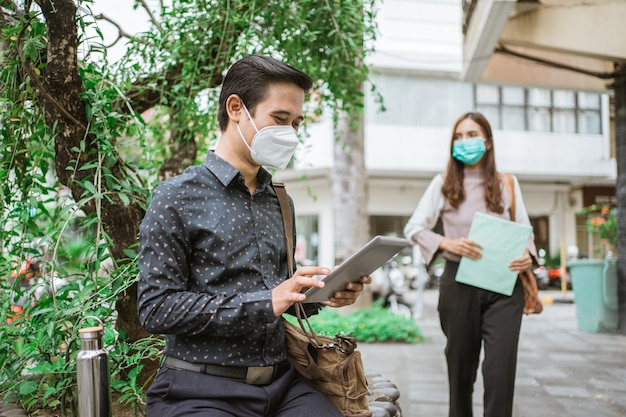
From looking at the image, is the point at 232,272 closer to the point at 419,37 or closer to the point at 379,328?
the point at 379,328

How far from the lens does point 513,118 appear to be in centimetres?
2039

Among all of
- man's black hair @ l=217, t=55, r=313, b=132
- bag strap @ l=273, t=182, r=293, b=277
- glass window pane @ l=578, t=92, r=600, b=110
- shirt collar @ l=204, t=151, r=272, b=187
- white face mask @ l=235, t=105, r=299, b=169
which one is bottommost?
bag strap @ l=273, t=182, r=293, b=277

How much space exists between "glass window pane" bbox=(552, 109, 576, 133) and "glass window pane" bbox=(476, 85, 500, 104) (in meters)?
2.24

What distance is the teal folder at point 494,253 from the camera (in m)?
3.04

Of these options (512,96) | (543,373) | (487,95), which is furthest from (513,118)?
(543,373)

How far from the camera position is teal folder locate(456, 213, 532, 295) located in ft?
9.97

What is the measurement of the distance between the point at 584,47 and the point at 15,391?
746 centimetres

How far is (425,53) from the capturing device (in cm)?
1892

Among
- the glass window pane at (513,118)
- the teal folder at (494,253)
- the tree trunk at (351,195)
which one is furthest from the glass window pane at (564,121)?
the teal folder at (494,253)

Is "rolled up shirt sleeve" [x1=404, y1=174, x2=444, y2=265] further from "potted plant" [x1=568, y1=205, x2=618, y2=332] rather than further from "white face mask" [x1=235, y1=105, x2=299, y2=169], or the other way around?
"potted plant" [x1=568, y1=205, x2=618, y2=332]

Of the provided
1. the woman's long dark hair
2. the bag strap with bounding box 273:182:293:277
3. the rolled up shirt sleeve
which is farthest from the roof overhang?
the bag strap with bounding box 273:182:293:277

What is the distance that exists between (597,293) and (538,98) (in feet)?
46.2

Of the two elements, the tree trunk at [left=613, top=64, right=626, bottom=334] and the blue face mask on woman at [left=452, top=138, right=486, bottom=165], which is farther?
the tree trunk at [left=613, top=64, right=626, bottom=334]

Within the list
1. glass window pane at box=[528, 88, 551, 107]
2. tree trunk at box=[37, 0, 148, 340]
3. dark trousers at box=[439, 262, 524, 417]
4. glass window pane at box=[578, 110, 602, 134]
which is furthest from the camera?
glass window pane at box=[578, 110, 602, 134]
